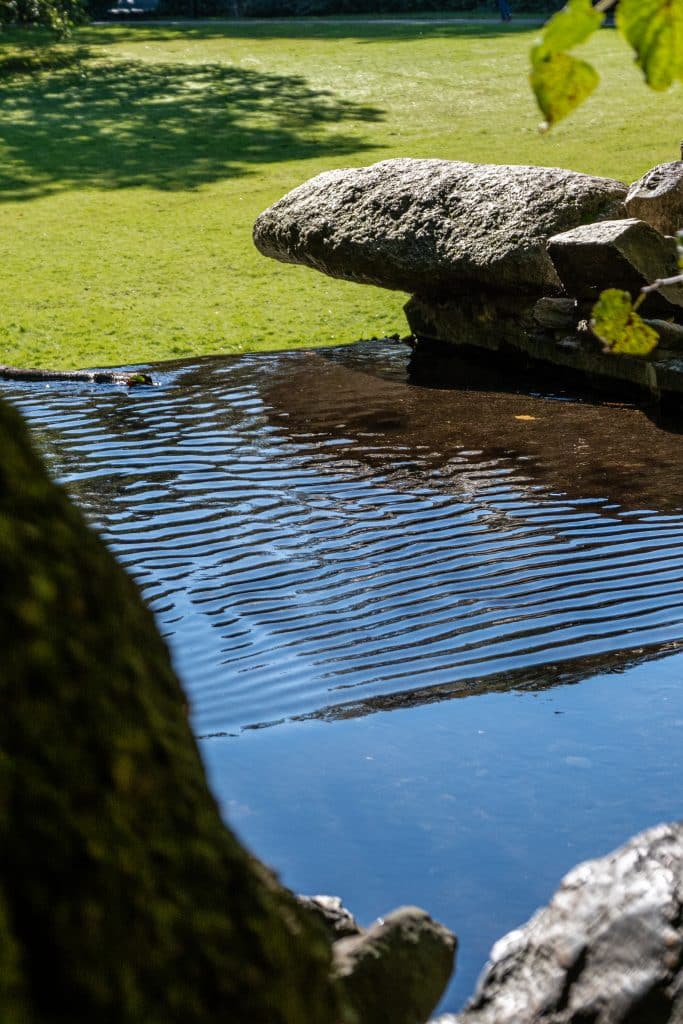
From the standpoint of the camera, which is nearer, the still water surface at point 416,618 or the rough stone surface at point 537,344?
the still water surface at point 416,618

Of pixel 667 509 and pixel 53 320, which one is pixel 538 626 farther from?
pixel 53 320

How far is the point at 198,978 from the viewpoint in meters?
1.18

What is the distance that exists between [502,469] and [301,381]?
3.34 meters

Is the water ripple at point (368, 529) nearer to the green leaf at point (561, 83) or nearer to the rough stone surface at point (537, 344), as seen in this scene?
the rough stone surface at point (537, 344)

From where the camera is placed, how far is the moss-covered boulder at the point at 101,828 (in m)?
1.09

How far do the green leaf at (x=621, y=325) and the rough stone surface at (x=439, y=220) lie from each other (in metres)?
9.70

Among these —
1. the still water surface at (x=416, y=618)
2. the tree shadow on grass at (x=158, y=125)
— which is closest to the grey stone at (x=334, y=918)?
the still water surface at (x=416, y=618)

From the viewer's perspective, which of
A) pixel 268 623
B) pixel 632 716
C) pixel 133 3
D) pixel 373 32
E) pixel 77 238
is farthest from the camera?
pixel 133 3

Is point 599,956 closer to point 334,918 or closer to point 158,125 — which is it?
point 334,918

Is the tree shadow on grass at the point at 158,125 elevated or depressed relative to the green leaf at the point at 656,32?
depressed

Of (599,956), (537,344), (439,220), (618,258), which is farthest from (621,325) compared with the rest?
(439,220)

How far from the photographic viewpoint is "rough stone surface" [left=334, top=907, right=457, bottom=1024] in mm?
2066

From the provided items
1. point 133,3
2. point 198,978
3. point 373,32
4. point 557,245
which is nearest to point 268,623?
point 198,978

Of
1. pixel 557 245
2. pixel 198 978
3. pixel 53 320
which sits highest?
pixel 198 978
